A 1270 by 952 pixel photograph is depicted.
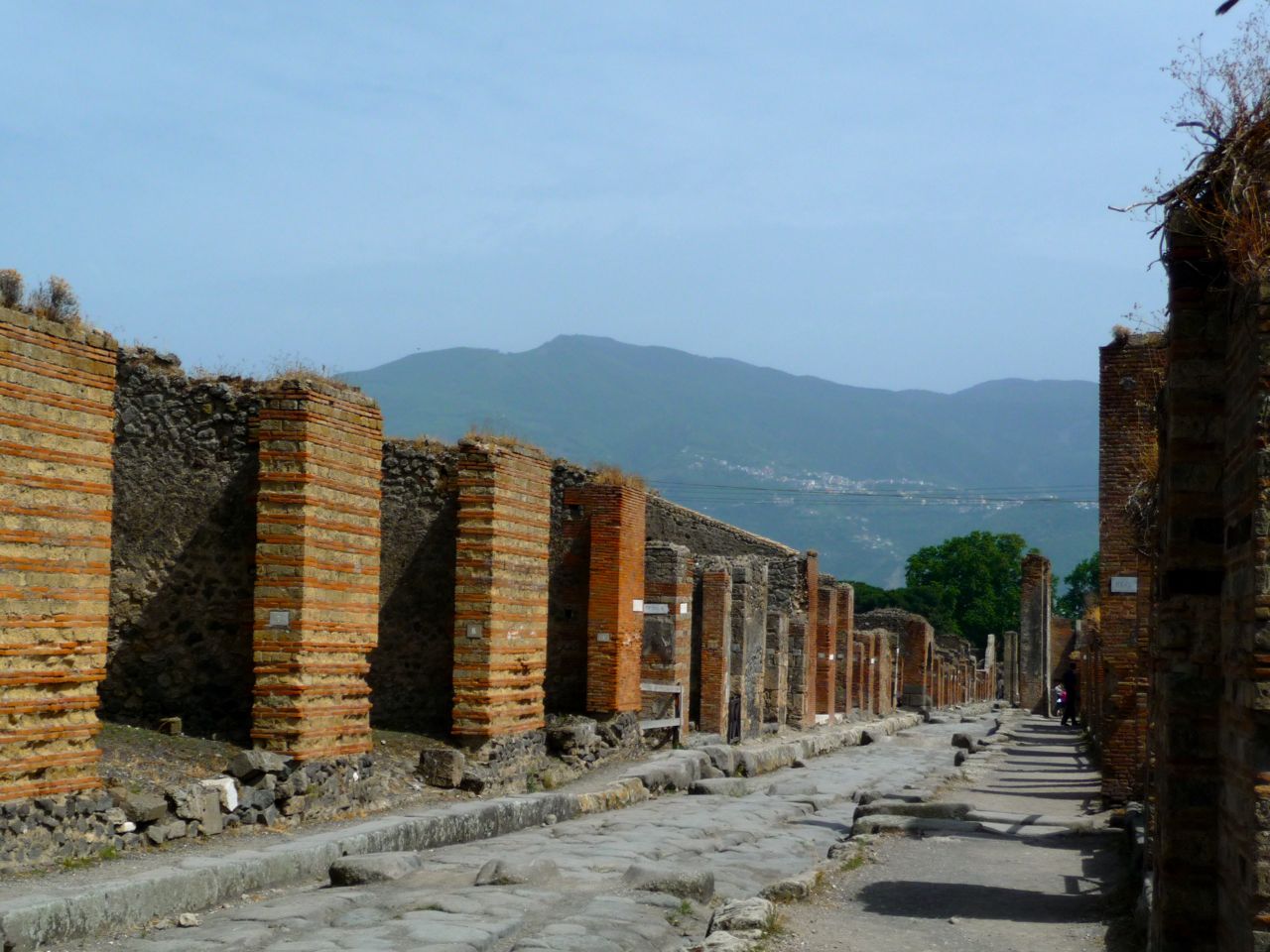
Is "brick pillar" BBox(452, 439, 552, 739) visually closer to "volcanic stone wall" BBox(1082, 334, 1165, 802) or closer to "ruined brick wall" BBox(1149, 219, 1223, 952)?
"volcanic stone wall" BBox(1082, 334, 1165, 802)

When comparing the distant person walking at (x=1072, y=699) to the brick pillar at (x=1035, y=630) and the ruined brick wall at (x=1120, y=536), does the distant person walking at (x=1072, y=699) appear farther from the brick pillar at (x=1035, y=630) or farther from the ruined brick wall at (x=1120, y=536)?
the ruined brick wall at (x=1120, y=536)

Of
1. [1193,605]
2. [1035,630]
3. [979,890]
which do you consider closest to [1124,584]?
[979,890]

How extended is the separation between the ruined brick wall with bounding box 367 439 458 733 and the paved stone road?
274 cm

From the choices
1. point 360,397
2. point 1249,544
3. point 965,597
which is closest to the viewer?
point 1249,544

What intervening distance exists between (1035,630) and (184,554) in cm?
4734

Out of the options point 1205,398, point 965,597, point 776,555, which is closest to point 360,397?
point 1205,398

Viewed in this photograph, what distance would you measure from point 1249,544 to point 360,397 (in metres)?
8.84

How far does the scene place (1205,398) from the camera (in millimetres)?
6484

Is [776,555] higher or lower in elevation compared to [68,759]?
higher

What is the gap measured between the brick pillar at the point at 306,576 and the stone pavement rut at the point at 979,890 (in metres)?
4.57

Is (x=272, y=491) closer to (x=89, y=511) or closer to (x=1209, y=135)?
(x=89, y=511)

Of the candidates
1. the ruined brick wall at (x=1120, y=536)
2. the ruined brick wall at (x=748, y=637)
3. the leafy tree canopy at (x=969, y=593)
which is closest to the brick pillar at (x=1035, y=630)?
the ruined brick wall at (x=748, y=637)

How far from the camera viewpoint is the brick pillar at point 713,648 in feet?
74.7

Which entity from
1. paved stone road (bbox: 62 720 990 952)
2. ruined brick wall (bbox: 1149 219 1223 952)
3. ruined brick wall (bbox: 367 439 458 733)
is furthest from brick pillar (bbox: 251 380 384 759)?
ruined brick wall (bbox: 1149 219 1223 952)
